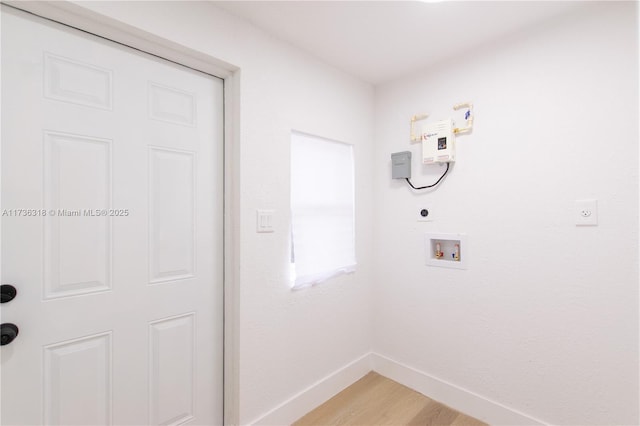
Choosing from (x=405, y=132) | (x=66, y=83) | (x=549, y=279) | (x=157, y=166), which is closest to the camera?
(x=66, y=83)

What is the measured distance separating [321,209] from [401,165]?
2.21 feet

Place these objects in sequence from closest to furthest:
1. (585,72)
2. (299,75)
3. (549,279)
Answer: (585,72) → (549,279) → (299,75)

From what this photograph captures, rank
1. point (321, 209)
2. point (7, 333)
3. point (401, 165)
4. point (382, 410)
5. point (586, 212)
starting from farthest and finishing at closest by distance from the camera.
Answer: point (401, 165) → point (321, 209) → point (382, 410) → point (586, 212) → point (7, 333)

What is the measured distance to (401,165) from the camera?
211 centimetres

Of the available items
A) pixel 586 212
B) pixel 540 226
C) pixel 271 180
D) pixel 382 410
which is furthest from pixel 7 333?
pixel 586 212

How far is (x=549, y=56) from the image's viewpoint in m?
1.56

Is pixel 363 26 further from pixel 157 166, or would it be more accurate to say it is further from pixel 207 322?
pixel 207 322

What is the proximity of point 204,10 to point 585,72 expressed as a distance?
1.91 metres

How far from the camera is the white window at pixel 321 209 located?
184 cm

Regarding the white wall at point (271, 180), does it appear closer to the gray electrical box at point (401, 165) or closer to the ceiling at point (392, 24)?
the ceiling at point (392, 24)

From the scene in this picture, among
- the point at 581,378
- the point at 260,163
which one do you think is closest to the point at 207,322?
the point at 260,163

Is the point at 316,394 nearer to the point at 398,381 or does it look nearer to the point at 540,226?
the point at 398,381

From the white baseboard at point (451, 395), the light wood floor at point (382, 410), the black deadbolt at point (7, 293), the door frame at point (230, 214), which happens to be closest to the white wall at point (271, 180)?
the door frame at point (230, 214)

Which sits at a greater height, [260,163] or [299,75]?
[299,75]
